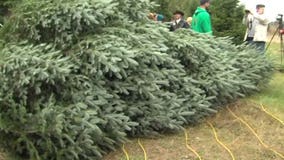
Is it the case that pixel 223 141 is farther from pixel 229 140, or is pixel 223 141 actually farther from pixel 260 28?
pixel 260 28

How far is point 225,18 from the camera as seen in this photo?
44.6ft

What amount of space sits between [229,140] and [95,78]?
1862mm

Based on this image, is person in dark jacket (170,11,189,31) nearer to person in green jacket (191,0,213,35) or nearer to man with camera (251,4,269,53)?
person in green jacket (191,0,213,35)

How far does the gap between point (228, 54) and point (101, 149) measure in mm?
3163

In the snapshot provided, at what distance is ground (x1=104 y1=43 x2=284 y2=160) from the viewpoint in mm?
6383

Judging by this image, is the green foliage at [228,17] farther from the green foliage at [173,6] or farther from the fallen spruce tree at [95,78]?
the fallen spruce tree at [95,78]

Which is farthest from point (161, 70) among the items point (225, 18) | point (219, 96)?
point (225, 18)

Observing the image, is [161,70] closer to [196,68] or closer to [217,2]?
[196,68]

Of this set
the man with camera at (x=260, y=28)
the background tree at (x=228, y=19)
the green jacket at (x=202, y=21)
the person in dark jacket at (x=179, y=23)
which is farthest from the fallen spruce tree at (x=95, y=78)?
the background tree at (x=228, y=19)

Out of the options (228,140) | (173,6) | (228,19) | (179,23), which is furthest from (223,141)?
(173,6)

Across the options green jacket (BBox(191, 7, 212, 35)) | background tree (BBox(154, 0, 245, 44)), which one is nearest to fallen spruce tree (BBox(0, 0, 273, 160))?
green jacket (BBox(191, 7, 212, 35))

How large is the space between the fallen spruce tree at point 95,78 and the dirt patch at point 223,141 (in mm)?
176

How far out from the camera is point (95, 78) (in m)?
6.28

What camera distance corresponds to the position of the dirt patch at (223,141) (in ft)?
20.9
